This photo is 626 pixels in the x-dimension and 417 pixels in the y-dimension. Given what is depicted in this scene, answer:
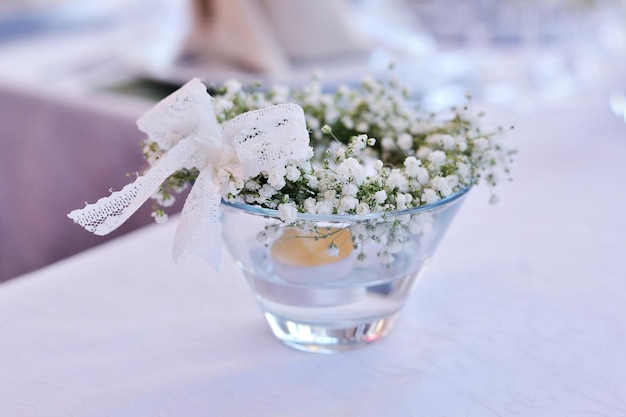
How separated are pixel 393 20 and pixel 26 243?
1062mm

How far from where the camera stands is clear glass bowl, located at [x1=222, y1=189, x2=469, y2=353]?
0.45m

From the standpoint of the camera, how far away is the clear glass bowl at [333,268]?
45 cm

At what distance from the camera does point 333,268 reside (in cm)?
49

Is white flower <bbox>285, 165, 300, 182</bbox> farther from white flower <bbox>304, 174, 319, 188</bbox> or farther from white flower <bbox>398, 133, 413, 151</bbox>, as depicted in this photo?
white flower <bbox>398, 133, 413, 151</bbox>

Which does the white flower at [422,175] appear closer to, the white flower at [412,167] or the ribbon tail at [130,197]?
the white flower at [412,167]

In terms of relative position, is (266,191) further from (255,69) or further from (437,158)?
(255,69)

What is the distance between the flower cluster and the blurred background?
13.3 inches

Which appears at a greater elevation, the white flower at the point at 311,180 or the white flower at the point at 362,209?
the white flower at the point at 311,180

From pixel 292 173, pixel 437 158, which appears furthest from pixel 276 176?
pixel 437 158

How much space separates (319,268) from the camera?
19.0 inches

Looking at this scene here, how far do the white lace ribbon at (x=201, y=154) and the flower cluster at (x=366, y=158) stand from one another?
0.01 meters

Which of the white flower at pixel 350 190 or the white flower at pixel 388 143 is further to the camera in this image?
the white flower at pixel 388 143

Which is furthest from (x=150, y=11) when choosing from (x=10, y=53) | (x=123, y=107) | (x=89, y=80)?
(x=10, y=53)

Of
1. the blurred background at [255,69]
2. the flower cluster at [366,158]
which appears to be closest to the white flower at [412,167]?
the flower cluster at [366,158]
